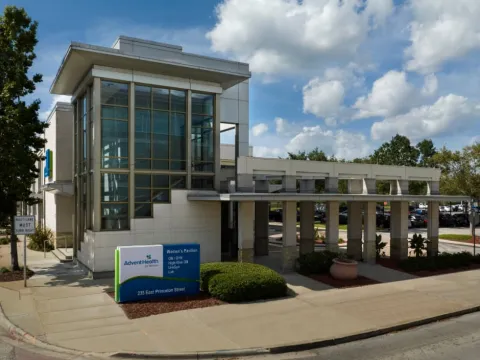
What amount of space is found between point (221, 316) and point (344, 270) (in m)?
6.12

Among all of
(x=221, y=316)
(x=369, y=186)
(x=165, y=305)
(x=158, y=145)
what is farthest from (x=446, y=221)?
(x=165, y=305)

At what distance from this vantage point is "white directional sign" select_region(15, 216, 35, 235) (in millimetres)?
13625

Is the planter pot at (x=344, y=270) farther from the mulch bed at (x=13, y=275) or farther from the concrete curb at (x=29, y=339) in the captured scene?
the mulch bed at (x=13, y=275)

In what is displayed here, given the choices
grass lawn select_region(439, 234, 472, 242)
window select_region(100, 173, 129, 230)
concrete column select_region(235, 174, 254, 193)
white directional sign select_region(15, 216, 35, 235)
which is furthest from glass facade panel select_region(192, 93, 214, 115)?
grass lawn select_region(439, 234, 472, 242)

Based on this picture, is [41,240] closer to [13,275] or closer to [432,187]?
[13,275]

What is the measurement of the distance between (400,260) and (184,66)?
12.5 m

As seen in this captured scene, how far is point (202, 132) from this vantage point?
17.7 metres

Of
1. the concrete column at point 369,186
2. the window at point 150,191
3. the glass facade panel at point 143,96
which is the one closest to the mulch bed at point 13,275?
the window at point 150,191

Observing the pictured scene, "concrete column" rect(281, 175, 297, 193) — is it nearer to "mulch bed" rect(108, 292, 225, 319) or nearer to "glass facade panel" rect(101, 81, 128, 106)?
"mulch bed" rect(108, 292, 225, 319)

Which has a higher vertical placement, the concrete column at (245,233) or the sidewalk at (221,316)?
the concrete column at (245,233)

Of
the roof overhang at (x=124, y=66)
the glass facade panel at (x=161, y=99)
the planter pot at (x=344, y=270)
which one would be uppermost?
the roof overhang at (x=124, y=66)

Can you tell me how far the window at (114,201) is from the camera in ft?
51.2

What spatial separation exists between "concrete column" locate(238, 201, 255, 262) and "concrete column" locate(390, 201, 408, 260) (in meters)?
7.84

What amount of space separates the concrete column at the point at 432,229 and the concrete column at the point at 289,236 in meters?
7.92
